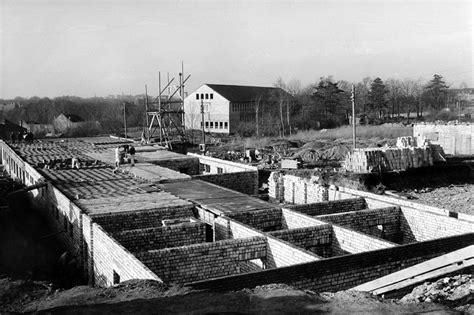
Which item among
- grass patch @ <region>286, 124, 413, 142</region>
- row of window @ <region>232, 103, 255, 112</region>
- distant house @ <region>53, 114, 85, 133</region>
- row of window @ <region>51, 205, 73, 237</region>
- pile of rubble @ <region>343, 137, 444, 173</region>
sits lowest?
row of window @ <region>51, 205, 73, 237</region>

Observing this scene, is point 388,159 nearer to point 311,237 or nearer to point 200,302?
point 311,237

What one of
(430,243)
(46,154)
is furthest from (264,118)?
(430,243)

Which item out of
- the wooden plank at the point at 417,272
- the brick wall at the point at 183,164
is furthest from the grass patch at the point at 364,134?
the wooden plank at the point at 417,272

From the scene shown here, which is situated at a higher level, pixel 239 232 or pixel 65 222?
pixel 239 232

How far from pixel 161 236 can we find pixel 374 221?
5.83 m

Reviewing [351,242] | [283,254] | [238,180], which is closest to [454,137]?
[238,180]

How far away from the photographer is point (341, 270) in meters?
9.41

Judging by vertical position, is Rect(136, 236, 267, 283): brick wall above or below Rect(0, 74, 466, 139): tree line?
below

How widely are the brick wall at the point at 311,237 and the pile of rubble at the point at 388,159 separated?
553 inches

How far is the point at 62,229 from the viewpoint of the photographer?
16.3 metres

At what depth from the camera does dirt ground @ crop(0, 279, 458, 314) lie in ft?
24.0

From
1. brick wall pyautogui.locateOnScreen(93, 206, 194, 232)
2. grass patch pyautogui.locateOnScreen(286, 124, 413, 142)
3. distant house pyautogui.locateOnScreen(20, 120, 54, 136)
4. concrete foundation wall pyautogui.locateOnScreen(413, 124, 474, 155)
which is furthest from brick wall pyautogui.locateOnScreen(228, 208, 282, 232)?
distant house pyautogui.locateOnScreen(20, 120, 54, 136)

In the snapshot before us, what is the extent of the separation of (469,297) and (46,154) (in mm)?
25720

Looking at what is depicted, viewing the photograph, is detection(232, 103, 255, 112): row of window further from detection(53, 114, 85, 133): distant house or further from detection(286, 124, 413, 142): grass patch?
detection(53, 114, 85, 133): distant house
